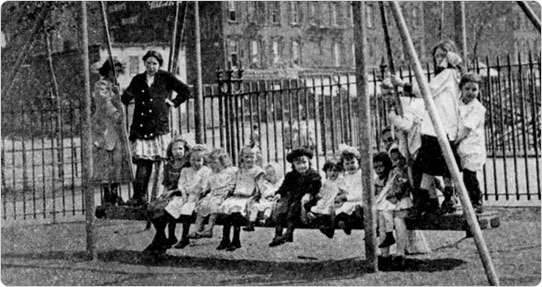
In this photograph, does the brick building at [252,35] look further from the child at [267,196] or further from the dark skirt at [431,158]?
the dark skirt at [431,158]

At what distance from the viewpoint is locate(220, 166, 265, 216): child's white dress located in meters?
6.48

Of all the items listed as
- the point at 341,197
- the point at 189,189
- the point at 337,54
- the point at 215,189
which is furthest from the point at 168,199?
the point at 337,54

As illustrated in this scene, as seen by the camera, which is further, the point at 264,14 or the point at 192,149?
the point at 264,14

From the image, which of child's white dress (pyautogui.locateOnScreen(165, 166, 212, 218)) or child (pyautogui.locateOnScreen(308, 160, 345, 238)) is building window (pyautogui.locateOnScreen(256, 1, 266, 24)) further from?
child (pyautogui.locateOnScreen(308, 160, 345, 238))

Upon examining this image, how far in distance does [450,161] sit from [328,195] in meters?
1.53

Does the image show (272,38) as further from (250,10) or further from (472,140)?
(472,140)

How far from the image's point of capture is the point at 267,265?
6199 millimetres

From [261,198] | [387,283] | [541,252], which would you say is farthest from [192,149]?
[541,252]

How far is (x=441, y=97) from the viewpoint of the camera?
5785mm

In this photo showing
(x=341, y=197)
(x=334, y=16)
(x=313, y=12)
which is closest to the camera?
(x=341, y=197)

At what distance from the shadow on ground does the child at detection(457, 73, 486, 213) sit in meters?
0.58

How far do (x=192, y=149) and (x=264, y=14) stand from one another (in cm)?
2641

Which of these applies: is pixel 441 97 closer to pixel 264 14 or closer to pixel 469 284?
pixel 469 284

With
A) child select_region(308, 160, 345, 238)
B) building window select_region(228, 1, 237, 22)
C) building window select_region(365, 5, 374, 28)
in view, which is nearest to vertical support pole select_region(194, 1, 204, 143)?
child select_region(308, 160, 345, 238)
